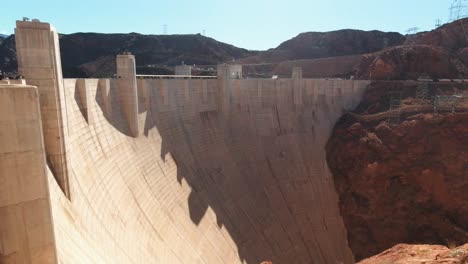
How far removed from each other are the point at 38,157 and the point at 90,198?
5376mm

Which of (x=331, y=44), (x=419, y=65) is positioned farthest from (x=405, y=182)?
(x=331, y=44)

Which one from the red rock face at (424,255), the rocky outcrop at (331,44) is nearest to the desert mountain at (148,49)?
the rocky outcrop at (331,44)

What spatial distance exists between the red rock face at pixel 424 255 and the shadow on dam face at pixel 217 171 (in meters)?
8.74

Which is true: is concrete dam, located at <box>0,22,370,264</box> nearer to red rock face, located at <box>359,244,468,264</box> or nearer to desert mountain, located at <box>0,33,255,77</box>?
red rock face, located at <box>359,244,468,264</box>

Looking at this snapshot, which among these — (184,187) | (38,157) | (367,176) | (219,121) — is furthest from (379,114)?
(38,157)

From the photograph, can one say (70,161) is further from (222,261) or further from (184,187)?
Result: (222,261)

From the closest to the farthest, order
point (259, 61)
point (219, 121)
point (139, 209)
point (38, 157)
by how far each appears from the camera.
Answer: point (38, 157), point (139, 209), point (219, 121), point (259, 61)

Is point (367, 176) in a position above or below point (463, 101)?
below

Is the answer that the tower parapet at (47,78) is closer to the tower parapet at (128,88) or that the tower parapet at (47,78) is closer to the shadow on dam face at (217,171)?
the shadow on dam face at (217,171)

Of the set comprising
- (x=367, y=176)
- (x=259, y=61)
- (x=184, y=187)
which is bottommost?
(x=367, y=176)

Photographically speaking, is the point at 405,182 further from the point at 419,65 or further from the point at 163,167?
the point at 163,167

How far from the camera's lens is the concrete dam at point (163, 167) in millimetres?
6898

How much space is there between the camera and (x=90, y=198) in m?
11.8

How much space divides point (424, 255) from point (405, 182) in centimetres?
1881
